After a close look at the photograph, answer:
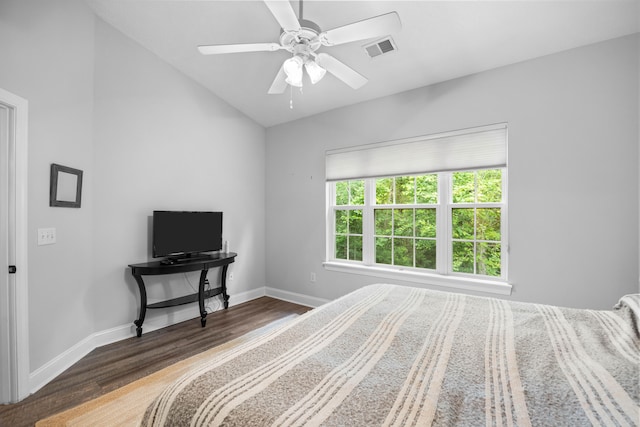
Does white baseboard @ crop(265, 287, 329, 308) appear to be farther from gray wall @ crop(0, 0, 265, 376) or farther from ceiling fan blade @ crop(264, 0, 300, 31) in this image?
ceiling fan blade @ crop(264, 0, 300, 31)

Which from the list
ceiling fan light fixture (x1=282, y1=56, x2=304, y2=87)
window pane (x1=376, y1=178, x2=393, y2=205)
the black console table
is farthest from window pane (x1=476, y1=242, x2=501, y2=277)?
the black console table

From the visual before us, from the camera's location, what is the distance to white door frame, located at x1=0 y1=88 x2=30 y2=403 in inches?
74.2

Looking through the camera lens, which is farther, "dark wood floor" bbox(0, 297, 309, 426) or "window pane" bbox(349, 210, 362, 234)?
"window pane" bbox(349, 210, 362, 234)

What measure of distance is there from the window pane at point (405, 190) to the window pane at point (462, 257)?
2.26 ft

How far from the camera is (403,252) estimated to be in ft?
11.0

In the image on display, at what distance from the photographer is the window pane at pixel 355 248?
3678mm

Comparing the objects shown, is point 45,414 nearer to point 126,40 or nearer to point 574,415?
point 574,415

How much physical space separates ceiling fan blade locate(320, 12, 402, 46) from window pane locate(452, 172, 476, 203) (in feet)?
6.10

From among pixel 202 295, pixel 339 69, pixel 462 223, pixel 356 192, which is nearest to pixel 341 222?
pixel 356 192

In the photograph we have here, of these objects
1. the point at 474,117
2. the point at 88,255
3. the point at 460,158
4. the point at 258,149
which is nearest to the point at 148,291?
the point at 88,255

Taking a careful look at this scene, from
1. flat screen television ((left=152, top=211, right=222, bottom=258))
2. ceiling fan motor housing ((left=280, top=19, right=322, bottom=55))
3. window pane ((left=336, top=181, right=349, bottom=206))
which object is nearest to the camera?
ceiling fan motor housing ((left=280, top=19, right=322, bottom=55))

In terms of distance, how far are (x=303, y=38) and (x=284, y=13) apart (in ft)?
0.71

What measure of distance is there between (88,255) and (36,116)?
120cm

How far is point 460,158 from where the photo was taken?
2908mm
